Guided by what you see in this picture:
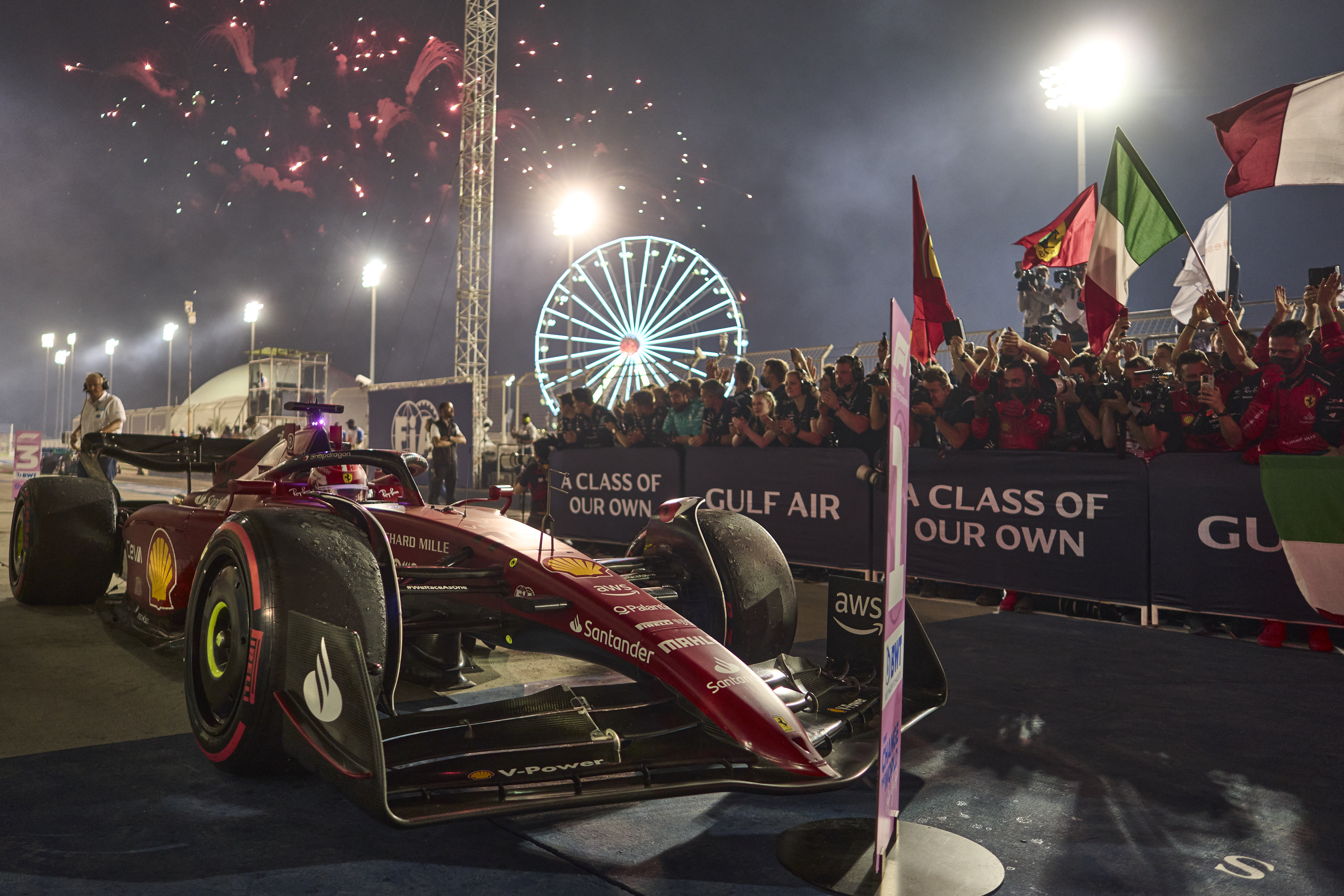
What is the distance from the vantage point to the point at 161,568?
15.7 feet

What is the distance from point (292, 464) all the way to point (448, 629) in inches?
63.2

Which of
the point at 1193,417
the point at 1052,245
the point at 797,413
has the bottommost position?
the point at 1193,417

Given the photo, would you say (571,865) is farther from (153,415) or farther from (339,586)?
(153,415)

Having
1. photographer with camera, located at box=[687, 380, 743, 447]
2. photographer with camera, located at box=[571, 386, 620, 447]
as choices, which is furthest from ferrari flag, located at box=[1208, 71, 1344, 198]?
photographer with camera, located at box=[571, 386, 620, 447]

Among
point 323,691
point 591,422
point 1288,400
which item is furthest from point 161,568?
point 1288,400

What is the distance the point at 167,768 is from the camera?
317cm

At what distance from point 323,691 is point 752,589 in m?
2.04

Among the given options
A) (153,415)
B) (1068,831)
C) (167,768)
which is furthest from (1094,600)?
(153,415)

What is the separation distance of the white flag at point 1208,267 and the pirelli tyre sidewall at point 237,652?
9483 millimetres

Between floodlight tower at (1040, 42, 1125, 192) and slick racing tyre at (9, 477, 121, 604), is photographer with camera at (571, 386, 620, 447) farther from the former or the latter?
floodlight tower at (1040, 42, 1125, 192)

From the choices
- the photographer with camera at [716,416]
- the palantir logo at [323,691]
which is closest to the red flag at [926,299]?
the photographer with camera at [716,416]

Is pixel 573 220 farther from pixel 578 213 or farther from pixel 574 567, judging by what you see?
pixel 574 567

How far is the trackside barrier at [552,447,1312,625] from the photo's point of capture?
5730 mm

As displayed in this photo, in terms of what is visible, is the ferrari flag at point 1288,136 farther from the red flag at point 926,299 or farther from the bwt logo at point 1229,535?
the bwt logo at point 1229,535
